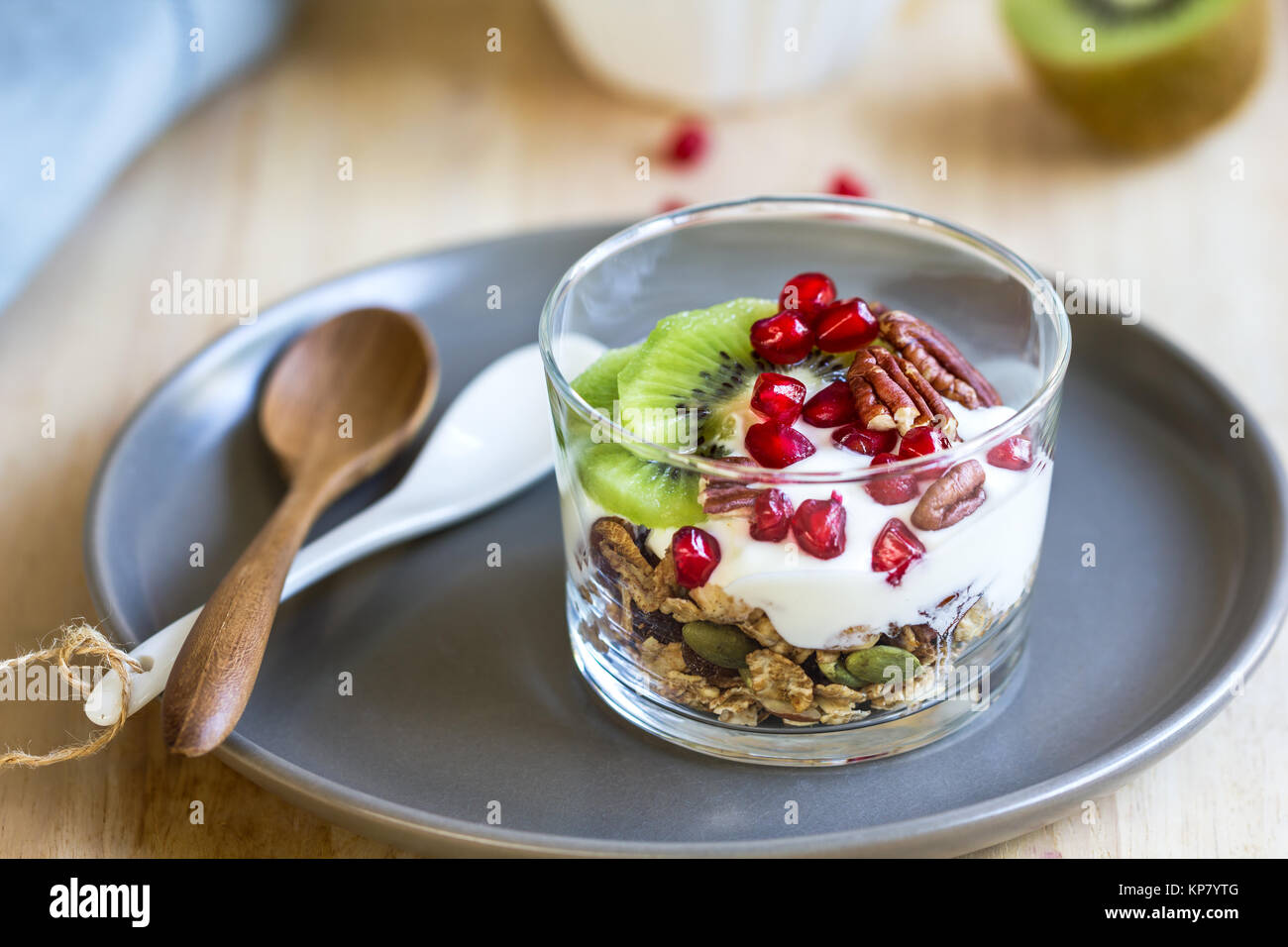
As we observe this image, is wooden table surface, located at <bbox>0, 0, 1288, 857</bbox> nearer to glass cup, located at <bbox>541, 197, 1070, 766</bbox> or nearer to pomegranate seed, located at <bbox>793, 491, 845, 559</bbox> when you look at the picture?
glass cup, located at <bbox>541, 197, 1070, 766</bbox>

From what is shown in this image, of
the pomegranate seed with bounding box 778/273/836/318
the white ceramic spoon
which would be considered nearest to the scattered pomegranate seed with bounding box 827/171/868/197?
the white ceramic spoon

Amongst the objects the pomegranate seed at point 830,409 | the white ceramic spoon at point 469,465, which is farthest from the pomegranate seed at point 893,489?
the white ceramic spoon at point 469,465

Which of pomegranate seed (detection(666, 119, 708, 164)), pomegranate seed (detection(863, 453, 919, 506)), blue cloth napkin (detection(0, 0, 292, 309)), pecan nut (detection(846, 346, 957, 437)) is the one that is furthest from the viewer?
pomegranate seed (detection(666, 119, 708, 164))

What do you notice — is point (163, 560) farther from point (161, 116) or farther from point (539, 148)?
point (539, 148)

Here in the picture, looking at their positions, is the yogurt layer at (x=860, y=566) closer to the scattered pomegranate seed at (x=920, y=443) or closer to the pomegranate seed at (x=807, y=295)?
the scattered pomegranate seed at (x=920, y=443)

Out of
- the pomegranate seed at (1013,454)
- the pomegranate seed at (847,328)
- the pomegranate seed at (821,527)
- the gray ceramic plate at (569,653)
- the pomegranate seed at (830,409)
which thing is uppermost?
the pomegranate seed at (847,328)

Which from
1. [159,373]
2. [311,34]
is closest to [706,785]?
[159,373]

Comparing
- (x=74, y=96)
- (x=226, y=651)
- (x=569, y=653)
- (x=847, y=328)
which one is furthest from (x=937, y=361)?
(x=74, y=96)

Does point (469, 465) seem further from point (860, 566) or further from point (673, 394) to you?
point (860, 566)
